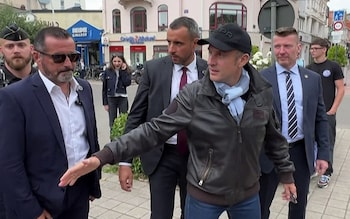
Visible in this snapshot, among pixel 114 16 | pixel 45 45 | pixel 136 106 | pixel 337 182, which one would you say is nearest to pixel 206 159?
pixel 136 106

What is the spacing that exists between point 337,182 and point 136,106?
3799 millimetres

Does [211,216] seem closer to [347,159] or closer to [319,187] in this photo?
[319,187]

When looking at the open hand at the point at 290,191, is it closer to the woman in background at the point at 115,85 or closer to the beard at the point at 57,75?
the beard at the point at 57,75

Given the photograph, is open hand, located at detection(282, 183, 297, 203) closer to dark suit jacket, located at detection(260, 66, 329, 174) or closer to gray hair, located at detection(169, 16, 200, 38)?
dark suit jacket, located at detection(260, 66, 329, 174)

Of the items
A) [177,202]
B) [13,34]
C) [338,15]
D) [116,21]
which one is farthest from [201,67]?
[116,21]

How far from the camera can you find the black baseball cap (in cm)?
198

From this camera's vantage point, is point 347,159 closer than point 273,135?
No

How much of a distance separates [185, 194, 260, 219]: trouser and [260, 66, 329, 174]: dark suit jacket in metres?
0.76

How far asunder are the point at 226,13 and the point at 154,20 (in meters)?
6.44

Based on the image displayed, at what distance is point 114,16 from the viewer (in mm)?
32656

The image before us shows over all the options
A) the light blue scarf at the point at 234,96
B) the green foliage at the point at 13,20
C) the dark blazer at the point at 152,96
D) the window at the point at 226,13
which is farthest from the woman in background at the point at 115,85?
the window at the point at 226,13

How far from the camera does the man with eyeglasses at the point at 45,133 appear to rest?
2002 millimetres

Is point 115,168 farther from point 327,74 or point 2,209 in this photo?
point 327,74

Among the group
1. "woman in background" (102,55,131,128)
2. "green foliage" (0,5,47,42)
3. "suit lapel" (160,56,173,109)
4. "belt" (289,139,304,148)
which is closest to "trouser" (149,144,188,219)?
"suit lapel" (160,56,173,109)
